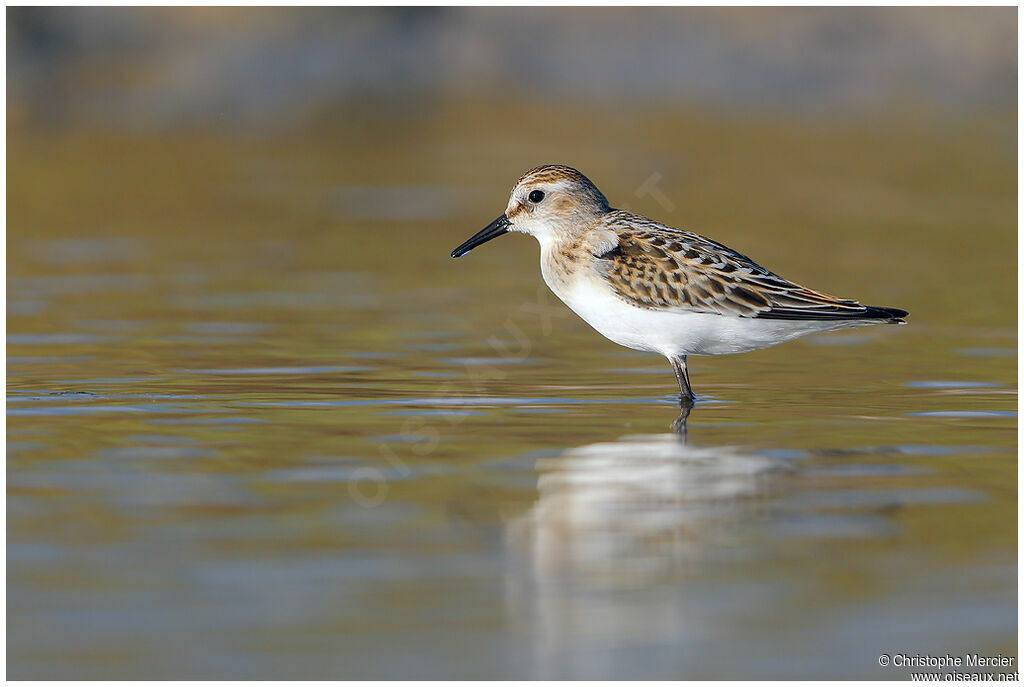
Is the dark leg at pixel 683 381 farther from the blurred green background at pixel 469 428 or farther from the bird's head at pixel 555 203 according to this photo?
the bird's head at pixel 555 203

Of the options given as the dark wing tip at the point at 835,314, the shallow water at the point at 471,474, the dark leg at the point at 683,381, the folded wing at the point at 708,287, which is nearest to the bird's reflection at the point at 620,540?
the shallow water at the point at 471,474

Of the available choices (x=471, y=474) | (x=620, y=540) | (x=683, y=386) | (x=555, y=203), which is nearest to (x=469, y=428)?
(x=471, y=474)

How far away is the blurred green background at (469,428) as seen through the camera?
22.1ft

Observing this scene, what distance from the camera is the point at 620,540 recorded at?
798cm

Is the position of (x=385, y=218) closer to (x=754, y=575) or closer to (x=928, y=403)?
(x=928, y=403)

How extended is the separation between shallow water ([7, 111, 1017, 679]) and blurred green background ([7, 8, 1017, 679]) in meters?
0.03

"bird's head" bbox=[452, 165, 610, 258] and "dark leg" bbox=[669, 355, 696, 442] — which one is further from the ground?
"bird's head" bbox=[452, 165, 610, 258]

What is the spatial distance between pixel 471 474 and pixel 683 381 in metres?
2.75

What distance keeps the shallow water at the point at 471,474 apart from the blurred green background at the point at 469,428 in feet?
0.09

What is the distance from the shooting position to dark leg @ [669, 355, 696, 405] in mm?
11820

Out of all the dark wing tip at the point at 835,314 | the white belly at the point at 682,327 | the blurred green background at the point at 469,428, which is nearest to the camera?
the blurred green background at the point at 469,428

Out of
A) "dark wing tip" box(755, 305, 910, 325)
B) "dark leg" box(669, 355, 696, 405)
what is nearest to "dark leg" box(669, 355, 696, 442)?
"dark leg" box(669, 355, 696, 405)

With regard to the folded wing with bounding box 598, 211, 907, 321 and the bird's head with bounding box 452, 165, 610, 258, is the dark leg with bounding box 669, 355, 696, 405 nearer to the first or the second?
the folded wing with bounding box 598, 211, 907, 321

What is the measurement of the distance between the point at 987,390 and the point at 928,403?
66 cm
